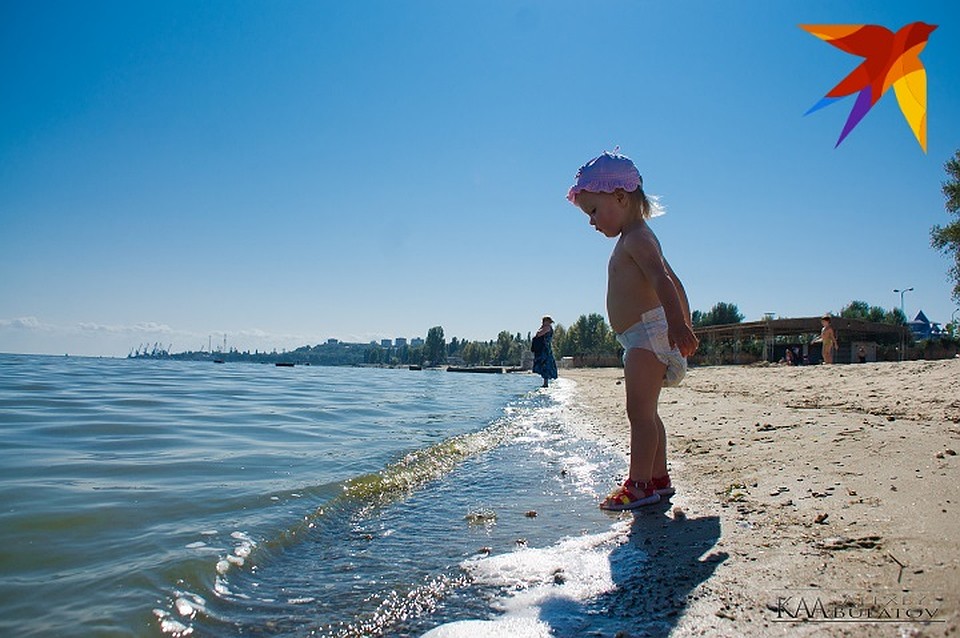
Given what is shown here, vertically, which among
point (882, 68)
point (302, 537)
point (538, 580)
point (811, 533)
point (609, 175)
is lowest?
point (302, 537)

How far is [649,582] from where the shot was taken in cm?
194

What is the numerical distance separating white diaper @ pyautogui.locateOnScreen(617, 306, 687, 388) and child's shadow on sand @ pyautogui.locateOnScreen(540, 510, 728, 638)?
904mm

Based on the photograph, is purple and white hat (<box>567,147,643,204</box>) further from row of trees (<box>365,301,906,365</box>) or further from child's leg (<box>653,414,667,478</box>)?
row of trees (<box>365,301,906,365</box>)

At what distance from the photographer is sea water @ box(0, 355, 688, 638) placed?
5.96 ft

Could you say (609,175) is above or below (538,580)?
above

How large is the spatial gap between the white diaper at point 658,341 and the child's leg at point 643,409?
4 cm

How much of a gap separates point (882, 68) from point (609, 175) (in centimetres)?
146

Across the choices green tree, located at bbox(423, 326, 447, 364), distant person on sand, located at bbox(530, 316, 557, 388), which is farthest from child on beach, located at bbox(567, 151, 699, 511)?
green tree, located at bbox(423, 326, 447, 364)

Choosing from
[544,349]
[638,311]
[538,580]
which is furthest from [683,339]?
[544,349]

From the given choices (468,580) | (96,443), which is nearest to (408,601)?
(468,580)

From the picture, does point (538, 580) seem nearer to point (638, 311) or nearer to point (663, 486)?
point (663, 486)

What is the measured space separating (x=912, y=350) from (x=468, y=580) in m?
42.3

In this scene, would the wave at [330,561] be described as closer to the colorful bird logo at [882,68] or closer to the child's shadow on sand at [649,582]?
the child's shadow on sand at [649,582]

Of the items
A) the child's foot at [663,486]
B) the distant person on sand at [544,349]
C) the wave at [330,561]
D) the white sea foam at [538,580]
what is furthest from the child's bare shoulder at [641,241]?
the distant person on sand at [544,349]
